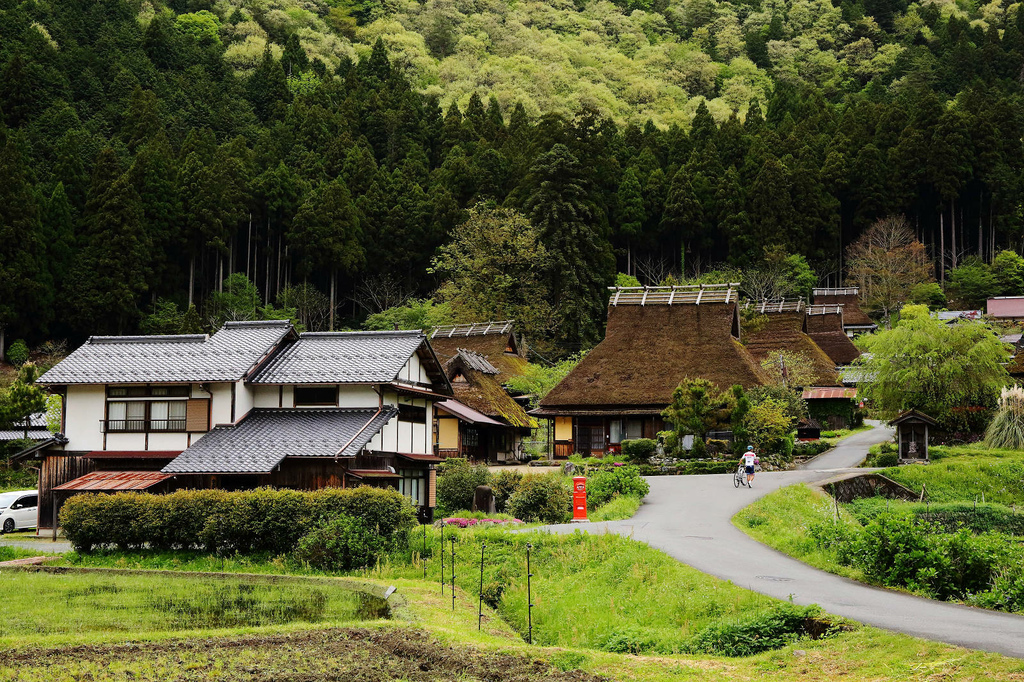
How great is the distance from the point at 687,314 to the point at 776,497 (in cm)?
1696

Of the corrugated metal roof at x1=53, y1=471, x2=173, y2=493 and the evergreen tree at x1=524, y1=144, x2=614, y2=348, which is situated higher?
the evergreen tree at x1=524, y1=144, x2=614, y2=348

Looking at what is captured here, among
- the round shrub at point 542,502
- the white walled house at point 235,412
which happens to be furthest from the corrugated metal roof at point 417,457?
the round shrub at point 542,502

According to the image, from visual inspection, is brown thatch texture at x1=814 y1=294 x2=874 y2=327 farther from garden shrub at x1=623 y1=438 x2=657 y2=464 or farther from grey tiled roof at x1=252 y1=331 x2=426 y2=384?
grey tiled roof at x1=252 y1=331 x2=426 y2=384

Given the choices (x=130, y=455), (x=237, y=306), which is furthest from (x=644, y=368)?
(x=237, y=306)

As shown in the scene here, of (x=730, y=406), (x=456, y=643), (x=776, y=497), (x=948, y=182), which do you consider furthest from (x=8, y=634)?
(x=948, y=182)

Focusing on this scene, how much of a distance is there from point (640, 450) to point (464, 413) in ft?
21.9

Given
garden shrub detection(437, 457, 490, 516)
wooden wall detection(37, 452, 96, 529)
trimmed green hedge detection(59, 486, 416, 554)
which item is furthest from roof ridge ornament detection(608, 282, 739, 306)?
trimmed green hedge detection(59, 486, 416, 554)

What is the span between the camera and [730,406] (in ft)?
106

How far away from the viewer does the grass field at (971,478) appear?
2652 centimetres

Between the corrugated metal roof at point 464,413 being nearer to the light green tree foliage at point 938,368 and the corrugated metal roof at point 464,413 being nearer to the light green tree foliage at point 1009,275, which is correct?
the light green tree foliage at point 938,368

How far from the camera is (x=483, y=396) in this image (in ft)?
128

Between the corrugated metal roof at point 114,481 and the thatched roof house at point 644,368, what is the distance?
17278 millimetres

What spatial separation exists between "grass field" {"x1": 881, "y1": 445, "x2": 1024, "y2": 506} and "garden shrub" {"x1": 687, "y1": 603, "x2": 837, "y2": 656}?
16.8 m

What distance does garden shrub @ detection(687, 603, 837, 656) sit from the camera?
11.1 m
